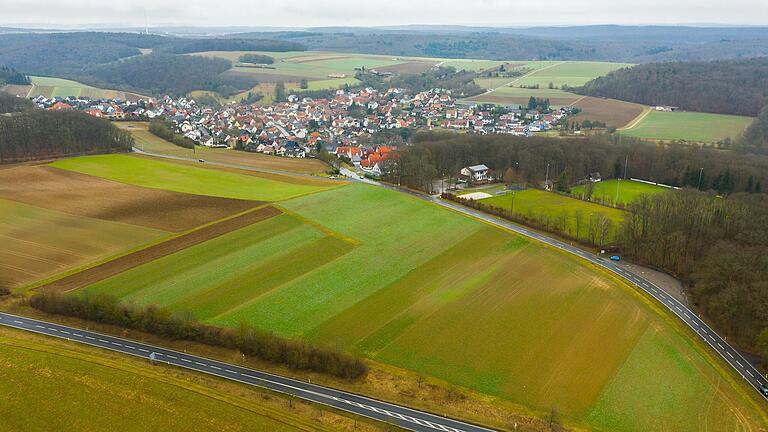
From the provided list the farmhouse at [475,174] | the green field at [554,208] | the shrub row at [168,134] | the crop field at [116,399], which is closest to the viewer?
the crop field at [116,399]

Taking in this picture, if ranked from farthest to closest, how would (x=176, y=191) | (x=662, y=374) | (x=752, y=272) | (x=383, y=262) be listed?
1. (x=176, y=191)
2. (x=383, y=262)
3. (x=752, y=272)
4. (x=662, y=374)

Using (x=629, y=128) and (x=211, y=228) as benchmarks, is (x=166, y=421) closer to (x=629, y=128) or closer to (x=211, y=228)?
(x=211, y=228)

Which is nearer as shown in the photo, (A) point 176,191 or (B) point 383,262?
(B) point 383,262

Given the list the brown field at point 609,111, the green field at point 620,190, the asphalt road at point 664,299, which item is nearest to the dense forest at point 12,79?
the asphalt road at point 664,299

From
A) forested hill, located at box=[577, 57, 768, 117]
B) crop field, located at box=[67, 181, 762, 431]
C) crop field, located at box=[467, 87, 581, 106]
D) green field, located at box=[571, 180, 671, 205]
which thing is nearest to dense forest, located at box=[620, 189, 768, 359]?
crop field, located at box=[67, 181, 762, 431]

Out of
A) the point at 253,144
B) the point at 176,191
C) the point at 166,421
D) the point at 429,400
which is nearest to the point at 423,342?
the point at 429,400

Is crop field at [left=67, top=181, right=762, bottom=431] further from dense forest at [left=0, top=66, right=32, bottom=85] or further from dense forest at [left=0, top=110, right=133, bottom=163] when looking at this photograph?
dense forest at [left=0, top=66, right=32, bottom=85]

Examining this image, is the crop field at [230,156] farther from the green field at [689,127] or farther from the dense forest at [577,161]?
the green field at [689,127]
